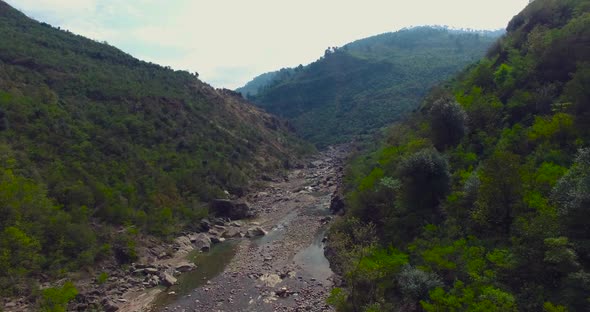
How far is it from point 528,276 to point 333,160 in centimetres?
8000

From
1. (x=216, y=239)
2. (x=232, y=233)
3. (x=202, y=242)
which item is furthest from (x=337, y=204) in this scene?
(x=202, y=242)

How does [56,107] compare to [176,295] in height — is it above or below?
above

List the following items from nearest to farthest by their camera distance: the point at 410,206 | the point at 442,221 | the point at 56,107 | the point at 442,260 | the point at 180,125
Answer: the point at 442,260 → the point at 442,221 → the point at 410,206 → the point at 56,107 → the point at 180,125

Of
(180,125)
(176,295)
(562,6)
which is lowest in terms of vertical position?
(176,295)

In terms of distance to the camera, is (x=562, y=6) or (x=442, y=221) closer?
(x=442, y=221)

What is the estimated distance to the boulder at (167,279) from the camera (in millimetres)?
29961

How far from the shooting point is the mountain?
132 metres

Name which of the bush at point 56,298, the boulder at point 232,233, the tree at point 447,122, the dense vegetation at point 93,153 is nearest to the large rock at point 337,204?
the boulder at point 232,233

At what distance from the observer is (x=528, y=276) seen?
1585cm

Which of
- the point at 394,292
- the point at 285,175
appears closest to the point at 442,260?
the point at 394,292

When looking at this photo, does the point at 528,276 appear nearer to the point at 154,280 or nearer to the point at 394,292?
the point at 394,292

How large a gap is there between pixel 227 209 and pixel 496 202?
118ft

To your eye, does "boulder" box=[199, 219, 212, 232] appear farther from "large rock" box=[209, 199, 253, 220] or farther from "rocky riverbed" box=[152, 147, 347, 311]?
"rocky riverbed" box=[152, 147, 347, 311]

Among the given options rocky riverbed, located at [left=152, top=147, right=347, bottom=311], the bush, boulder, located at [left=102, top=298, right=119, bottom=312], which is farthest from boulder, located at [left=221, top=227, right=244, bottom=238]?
the bush
